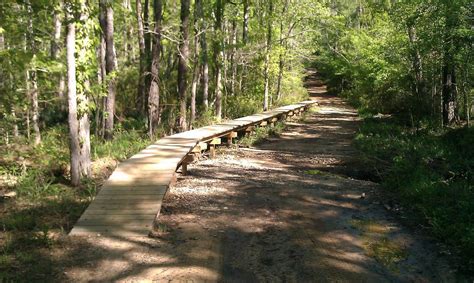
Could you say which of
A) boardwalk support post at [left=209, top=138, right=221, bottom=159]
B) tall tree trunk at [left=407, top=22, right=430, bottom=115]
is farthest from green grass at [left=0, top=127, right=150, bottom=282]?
tall tree trunk at [left=407, top=22, right=430, bottom=115]

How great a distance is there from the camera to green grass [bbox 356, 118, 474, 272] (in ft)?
17.8

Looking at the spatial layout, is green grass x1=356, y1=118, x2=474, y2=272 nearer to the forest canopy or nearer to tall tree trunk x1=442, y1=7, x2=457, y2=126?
the forest canopy

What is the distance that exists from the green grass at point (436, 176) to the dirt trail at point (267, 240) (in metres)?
0.39

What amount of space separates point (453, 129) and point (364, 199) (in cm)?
811

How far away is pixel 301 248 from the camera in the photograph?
16.4 ft

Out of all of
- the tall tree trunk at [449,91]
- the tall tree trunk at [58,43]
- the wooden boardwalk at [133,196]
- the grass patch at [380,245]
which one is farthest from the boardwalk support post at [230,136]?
the tall tree trunk at [449,91]

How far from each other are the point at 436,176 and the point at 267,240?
13.7 feet

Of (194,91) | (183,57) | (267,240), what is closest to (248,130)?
(194,91)

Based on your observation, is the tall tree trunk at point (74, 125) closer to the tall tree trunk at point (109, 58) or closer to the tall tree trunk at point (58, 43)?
the tall tree trunk at point (58, 43)

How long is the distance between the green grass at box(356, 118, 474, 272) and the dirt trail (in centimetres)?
39

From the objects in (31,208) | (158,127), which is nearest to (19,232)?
(31,208)

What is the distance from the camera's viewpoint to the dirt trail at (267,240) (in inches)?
172

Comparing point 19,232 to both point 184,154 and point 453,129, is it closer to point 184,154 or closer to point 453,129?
point 184,154

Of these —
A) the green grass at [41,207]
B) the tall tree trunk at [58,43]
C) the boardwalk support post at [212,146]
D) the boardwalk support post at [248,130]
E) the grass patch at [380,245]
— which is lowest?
the grass patch at [380,245]
